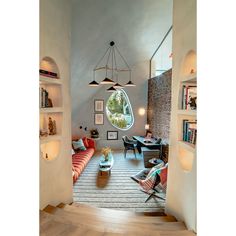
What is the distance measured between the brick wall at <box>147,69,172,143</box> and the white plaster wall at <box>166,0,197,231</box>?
4180 millimetres

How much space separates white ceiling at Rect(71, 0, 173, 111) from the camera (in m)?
4.38

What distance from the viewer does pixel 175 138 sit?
293cm

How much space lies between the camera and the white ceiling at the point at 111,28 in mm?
4375

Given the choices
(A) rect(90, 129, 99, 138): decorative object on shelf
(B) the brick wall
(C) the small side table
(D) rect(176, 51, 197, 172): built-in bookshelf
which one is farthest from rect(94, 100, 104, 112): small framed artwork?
(D) rect(176, 51, 197, 172): built-in bookshelf

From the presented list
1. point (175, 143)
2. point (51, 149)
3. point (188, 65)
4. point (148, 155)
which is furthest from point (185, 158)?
point (148, 155)

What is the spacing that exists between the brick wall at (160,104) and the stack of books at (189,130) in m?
4.42

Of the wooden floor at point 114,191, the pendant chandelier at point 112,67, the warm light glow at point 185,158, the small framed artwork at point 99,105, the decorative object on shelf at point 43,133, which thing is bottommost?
the wooden floor at point 114,191

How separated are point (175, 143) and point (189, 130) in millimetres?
350

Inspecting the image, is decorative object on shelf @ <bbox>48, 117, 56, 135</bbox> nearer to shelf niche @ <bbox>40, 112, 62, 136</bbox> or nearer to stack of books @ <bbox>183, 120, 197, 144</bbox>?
shelf niche @ <bbox>40, 112, 62, 136</bbox>

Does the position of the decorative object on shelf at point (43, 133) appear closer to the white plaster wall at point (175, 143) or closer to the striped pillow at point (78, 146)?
the white plaster wall at point (175, 143)

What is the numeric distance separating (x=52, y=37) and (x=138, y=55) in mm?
5984

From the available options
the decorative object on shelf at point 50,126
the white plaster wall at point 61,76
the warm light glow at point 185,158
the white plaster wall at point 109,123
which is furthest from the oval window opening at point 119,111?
the warm light glow at point 185,158

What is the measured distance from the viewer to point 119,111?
1006 centimetres
